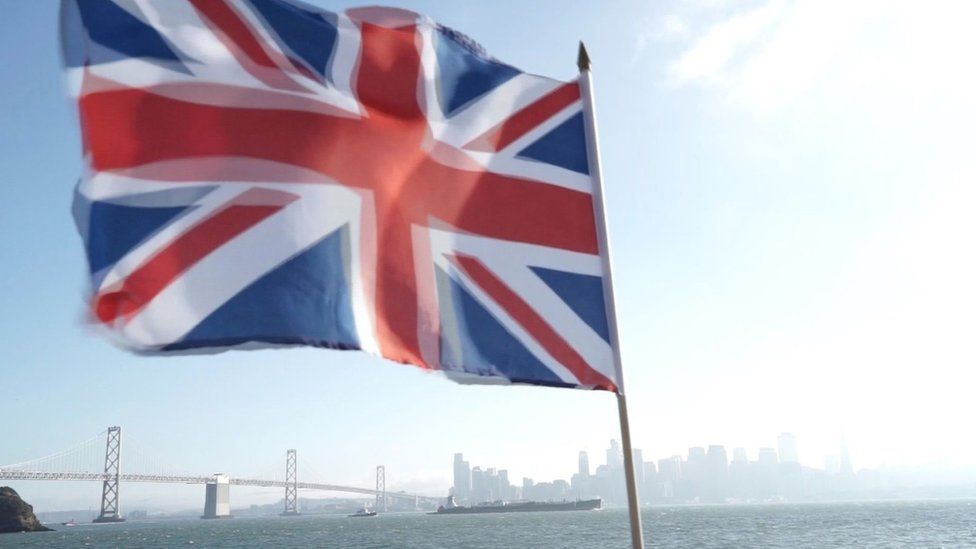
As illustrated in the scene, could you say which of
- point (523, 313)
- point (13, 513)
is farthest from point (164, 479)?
point (523, 313)

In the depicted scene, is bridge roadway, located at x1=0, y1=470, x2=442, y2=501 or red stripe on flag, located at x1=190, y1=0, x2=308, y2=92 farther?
bridge roadway, located at x1=0, y1=470, x2=442, y2=501

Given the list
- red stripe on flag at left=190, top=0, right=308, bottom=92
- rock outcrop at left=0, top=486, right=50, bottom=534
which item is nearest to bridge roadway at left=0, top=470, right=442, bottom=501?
rock outcrop at left=0, top=486, right=50, bottom=534

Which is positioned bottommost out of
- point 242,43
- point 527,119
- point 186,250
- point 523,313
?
point 523,313

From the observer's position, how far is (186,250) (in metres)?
3.61

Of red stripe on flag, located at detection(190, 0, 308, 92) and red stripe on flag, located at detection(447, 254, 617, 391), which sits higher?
red stripe on flag, located at detection(190, 0, 308, 92)

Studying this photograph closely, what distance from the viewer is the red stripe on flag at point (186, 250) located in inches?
134

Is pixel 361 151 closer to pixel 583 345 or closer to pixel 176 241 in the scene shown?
pixel 176 241

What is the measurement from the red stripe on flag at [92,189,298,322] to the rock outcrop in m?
110

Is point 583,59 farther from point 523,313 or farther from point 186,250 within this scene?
point 186,250

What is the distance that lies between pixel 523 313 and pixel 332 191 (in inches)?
44.9

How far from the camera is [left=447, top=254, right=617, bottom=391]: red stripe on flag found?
13.8ft

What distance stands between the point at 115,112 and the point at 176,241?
24.1 inches

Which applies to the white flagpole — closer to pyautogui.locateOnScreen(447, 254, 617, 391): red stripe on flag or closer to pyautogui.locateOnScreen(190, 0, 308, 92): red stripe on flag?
pyautogui.locateOnScreen(447, 254, 617, 391): red stripe on flag

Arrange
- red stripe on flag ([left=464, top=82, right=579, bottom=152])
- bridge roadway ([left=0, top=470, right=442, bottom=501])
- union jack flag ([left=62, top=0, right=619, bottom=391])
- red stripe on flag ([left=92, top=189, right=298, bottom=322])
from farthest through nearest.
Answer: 1. bridge roadway ([left=0, top=470, right=442, bottom=501])
2. red stripe on flag ([left=464, top=82, right=579, bottom=152])
3. union jack flag ([left=62, top=0, right=619, bottom=391])
4. red stripe on flag ([left=92, top=189, right=298, bottom=322])
